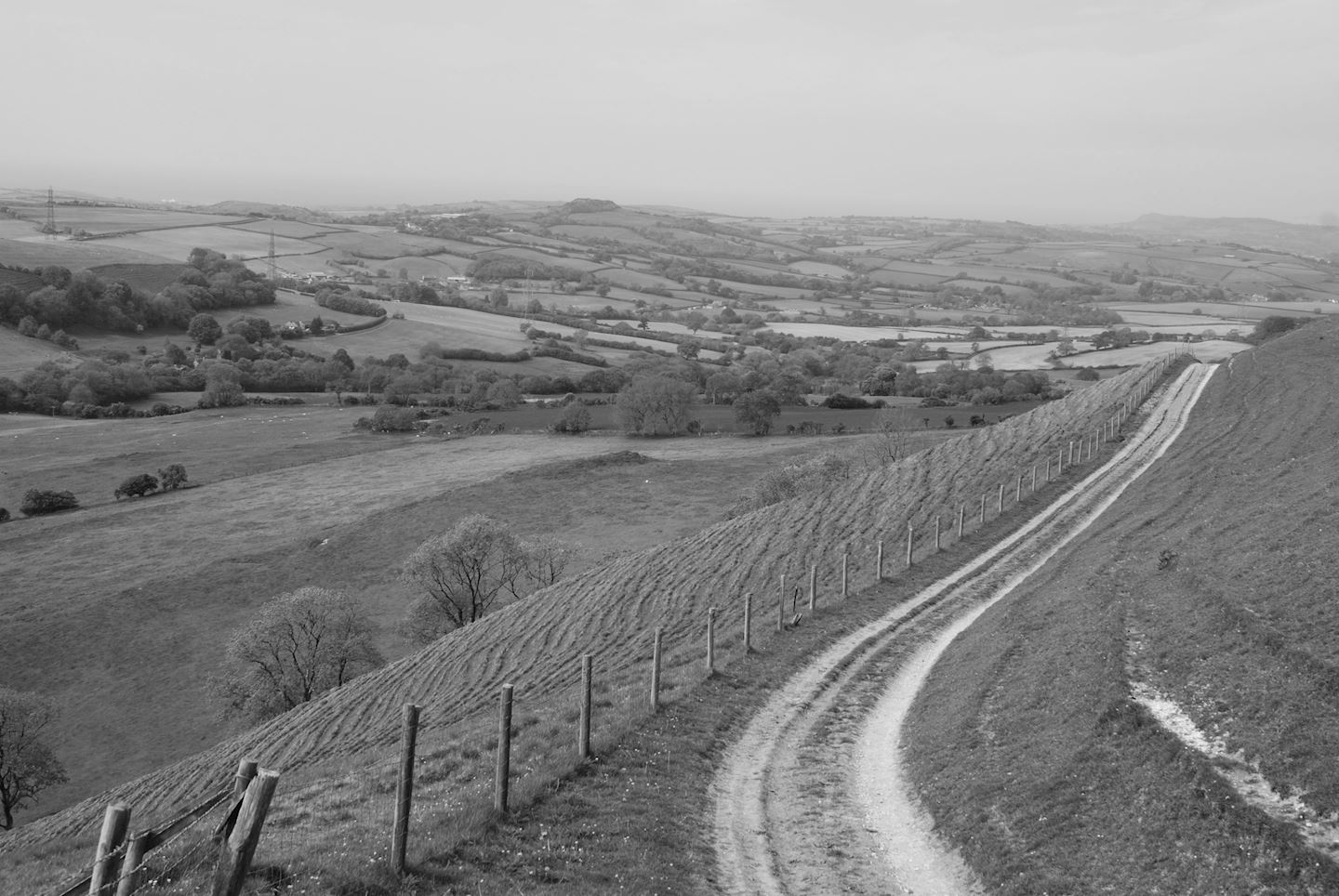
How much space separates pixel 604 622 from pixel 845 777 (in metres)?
18.6

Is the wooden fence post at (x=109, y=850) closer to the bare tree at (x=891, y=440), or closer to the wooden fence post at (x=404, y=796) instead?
the wooden fence post at (x=404, y=796)

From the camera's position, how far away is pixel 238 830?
779 centimetres

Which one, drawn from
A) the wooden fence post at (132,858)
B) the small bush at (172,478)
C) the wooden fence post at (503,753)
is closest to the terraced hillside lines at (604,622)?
the wooden fence post at (503,753)

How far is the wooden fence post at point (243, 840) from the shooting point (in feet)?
25.1

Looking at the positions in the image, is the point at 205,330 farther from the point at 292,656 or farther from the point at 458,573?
the point at 292,656

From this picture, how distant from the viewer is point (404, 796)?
31.8 ft

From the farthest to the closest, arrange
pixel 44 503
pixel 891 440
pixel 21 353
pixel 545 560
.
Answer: pixel 21 353 < pixel 44 503 < pixel 891 440 < pixel 545 560

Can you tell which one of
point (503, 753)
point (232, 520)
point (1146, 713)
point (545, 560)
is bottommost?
point (232, 520)

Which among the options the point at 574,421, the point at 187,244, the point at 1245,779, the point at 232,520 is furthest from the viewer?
the point at 187,244

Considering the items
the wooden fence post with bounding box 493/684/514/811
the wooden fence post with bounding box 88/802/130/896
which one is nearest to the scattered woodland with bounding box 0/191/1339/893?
the wooden fence post with bounding box 493/684/514/811

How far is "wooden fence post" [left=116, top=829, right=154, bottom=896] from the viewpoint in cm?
690

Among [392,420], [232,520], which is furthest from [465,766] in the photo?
[392,420]

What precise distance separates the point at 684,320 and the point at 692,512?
9999cm

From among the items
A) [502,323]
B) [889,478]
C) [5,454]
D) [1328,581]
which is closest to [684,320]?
[502,323]
